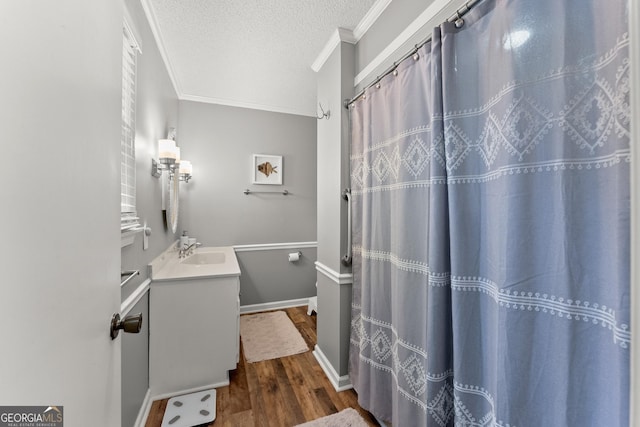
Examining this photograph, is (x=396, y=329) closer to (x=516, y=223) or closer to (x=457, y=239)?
(x=457, y=239)

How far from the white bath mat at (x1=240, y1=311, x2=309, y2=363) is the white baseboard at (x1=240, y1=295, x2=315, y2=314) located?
98mm

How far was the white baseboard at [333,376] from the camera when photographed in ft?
5.97

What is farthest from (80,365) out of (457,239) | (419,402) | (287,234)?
(287,234)

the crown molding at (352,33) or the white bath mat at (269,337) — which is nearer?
the crown molding at (352,33)

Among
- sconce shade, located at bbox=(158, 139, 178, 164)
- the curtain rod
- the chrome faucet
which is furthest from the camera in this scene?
the chrome faucet

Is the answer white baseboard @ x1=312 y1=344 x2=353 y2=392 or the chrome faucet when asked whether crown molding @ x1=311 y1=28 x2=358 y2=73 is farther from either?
white baseboard @ x1=312 y1=344 x2=353 y2=392

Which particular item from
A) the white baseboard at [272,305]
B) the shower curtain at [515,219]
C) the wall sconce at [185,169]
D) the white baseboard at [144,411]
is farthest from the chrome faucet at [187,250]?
the shower curtain at [515,219]

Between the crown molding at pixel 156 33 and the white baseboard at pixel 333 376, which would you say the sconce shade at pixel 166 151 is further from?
the white baseboard at pixel 333 376

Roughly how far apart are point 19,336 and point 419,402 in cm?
139

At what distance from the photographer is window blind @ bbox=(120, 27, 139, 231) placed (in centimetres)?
132

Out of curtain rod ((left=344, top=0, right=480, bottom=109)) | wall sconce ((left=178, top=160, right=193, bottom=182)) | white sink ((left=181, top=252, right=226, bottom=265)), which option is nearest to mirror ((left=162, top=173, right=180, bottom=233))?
wall sconce ((left=178, top=160, right=193, bottom=182))

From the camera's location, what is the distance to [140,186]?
5.22 ft

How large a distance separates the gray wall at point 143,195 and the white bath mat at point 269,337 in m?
0.87

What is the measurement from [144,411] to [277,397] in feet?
2.71
